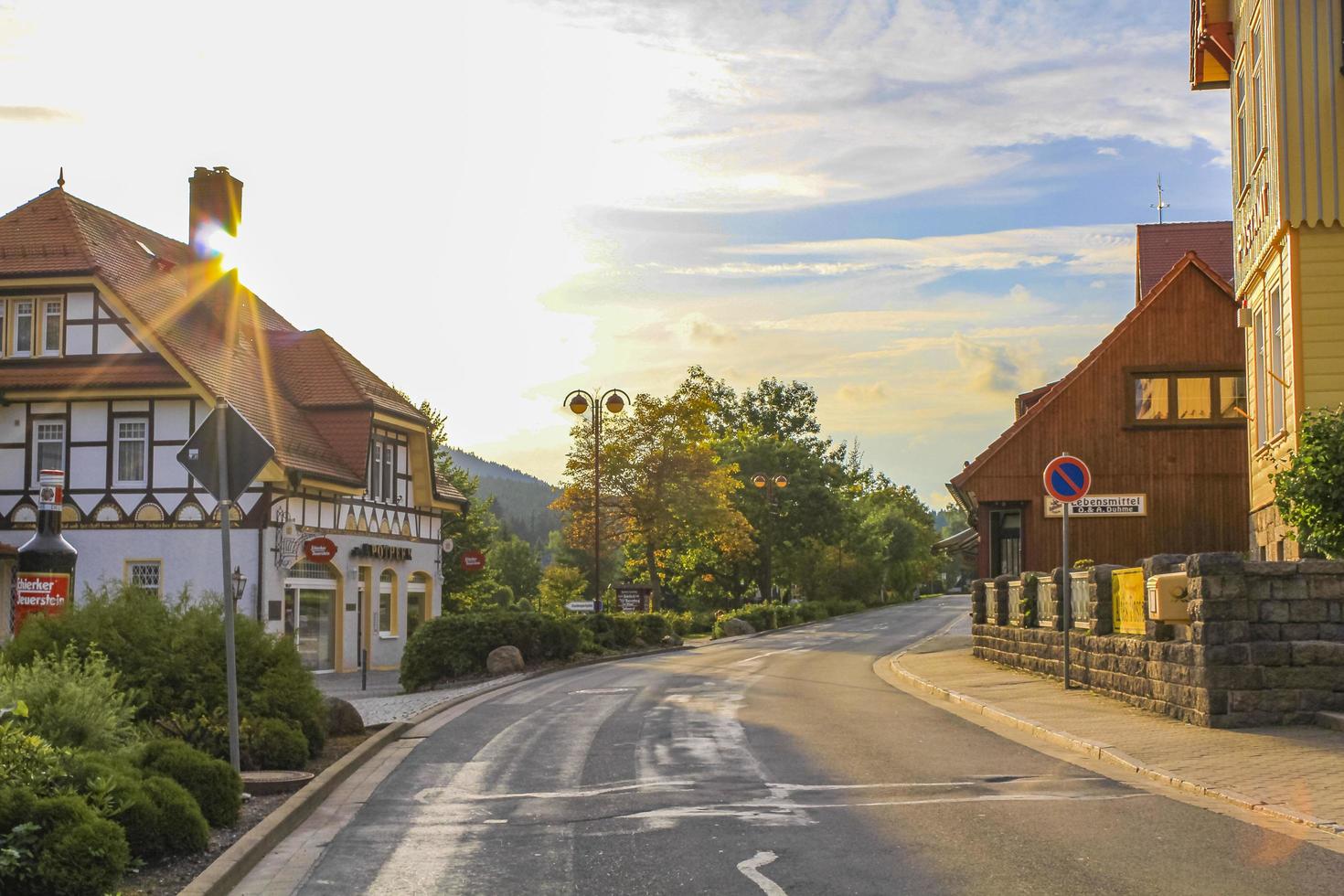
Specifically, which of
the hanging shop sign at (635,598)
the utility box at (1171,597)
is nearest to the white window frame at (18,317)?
the hanging shop sign at (635,598)

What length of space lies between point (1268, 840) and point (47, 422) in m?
33.4

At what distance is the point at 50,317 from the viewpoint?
119 ft

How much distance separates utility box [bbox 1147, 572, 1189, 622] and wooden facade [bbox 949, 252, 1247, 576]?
703 inches

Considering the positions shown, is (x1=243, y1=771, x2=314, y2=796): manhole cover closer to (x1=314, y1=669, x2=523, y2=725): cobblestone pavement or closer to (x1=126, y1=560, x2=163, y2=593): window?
(x1=314, y1=669, x2=523, y2=725): cobblestone pavement

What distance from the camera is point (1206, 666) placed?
14.2 meters

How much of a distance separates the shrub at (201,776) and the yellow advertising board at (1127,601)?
10691mm

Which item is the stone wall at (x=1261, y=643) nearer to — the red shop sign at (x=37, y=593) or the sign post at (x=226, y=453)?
the sign post at (x=226, y=453)

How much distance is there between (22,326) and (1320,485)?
3152cm

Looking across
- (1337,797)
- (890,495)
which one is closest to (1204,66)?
(1337,797)

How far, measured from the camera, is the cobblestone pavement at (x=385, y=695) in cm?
2058

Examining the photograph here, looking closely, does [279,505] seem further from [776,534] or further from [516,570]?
[516,570]

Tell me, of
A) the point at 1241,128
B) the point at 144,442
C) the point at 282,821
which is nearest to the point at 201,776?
the point at 282,821

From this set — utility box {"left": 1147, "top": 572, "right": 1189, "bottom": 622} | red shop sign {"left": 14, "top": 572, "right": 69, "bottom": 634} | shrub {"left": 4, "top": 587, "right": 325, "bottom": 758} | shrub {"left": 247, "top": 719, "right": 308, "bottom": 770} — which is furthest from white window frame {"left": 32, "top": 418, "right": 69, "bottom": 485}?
utility box {"left": 1147, "top": 572, "right": 1189, "bottom": 622}

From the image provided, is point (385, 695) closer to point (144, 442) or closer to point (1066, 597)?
point (144, 442)
